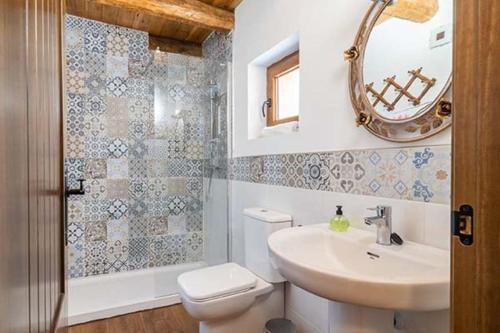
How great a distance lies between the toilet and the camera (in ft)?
5.12

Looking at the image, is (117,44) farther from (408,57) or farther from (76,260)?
(408,57)

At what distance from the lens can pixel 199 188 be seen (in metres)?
2.94

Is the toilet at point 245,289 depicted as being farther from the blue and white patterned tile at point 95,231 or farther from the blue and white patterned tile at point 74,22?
the blue and white patterned tile at point 74,22

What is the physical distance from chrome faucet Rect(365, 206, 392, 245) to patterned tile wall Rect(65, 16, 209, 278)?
2057 mm

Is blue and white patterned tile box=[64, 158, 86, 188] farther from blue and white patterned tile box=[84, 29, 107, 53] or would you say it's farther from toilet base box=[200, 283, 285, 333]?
toilet base box=[200, 283, 285, 333]

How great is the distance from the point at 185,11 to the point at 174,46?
0.71 metres

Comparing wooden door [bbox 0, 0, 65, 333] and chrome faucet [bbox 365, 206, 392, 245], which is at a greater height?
wooden door [bbox 0, 0, 65, 333]

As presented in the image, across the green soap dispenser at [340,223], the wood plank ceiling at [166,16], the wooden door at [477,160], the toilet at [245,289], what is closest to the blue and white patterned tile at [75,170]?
the wood plank ceiling at [166,16]

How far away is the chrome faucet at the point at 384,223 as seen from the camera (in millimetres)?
1116

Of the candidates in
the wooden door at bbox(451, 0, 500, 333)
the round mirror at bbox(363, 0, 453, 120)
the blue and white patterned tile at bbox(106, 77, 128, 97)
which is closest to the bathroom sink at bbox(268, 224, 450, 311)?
the wooden door at bbox(451, 0, 500, 333)

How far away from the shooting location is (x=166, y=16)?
7.65 feet

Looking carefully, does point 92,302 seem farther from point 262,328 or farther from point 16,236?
point 16,236

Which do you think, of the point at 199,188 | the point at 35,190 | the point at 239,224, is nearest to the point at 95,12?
the point at 199,188

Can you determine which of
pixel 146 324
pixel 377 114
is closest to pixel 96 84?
pixel 146 324
